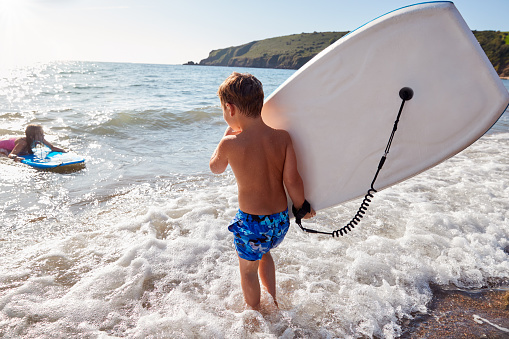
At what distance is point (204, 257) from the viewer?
2965mm

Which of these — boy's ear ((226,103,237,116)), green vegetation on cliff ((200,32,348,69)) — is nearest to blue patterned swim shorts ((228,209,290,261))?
boy's ear ((226,103,237,116))

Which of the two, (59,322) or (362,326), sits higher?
(362,326)

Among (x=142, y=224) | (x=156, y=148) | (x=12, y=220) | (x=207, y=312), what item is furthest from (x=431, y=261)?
(x=156, y=148)

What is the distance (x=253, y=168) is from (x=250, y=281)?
0.73m

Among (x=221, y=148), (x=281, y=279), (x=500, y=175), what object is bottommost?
(x=281, y=279)

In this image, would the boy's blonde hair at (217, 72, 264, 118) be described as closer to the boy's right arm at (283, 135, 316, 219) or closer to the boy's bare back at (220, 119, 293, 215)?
the boy's bare back at (220, 119, 293, 215)

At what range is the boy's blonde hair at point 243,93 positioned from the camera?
6.20 feet

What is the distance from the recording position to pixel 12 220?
3.74m

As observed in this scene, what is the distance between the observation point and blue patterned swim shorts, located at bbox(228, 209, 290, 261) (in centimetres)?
207

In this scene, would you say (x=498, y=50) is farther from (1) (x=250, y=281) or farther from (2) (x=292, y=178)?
(1) (x=250, y=281)

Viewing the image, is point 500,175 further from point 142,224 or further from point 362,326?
point 142,224

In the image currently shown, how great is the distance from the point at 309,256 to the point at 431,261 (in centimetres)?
99

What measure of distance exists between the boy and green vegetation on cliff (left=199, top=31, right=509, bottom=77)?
6444cm

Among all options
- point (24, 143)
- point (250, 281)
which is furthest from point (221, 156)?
point (24, 143)
